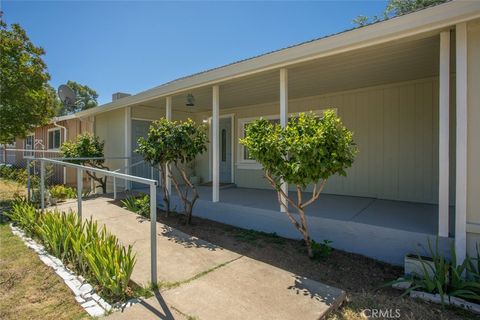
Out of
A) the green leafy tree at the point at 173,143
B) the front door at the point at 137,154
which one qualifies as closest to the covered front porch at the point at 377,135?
the green leafy tree at the point at 173,143

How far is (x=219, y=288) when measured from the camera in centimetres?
280

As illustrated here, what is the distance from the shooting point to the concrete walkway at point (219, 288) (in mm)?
2383

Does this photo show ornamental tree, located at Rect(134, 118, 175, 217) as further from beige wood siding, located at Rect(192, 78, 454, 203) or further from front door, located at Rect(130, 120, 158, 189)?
beige wood siding, located at Rect(192, 78, 454, 203)

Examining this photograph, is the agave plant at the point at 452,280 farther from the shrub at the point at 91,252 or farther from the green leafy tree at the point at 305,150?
the shrub at the point at 91,252

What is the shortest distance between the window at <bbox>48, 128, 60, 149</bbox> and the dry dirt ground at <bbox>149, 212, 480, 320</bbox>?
1116 cm

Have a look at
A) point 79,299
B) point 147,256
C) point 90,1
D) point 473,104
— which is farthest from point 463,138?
point 90,1

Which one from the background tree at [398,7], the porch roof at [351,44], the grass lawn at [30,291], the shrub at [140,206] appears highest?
the background tree at [398,7]

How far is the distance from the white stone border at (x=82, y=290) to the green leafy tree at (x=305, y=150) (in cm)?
215

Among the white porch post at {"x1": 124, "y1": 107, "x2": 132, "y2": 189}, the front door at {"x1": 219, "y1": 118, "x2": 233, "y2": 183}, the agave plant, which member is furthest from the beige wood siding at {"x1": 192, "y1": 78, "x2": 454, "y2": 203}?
the white porch post at {"x1": 124, "y1": 107, "x2": 132, "y2": 189}

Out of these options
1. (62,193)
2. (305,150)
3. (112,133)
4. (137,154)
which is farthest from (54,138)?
(305,150)

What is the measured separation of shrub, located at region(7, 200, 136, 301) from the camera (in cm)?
272

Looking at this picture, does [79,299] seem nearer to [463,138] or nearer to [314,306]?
[314,306]

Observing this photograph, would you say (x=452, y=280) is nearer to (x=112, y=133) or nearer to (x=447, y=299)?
→ (x=447, y=299)

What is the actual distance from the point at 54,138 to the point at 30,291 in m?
12.8
